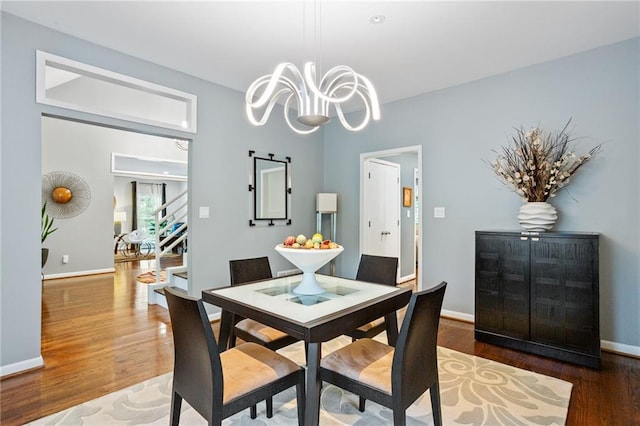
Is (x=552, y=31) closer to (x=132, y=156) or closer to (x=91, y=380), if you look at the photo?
(x=91, y=380)

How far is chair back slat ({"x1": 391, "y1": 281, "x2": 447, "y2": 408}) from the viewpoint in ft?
4.67

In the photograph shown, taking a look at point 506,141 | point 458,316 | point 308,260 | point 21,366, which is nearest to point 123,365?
point 21,366

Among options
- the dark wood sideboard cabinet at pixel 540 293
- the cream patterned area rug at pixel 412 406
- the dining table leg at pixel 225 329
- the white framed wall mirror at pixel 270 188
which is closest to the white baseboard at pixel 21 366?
the cream patterned area rug at pixel 412 406

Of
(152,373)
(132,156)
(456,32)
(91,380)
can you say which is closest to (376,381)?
(152,373)

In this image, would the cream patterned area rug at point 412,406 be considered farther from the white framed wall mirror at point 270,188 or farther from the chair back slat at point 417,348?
the white framed wall mirror at point 270,188

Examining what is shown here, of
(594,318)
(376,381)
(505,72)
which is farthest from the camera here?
(505,72)

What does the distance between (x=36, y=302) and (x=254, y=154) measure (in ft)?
8.39

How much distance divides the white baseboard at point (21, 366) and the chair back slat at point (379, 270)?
2595 mm

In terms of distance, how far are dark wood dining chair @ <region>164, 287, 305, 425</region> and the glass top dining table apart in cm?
17

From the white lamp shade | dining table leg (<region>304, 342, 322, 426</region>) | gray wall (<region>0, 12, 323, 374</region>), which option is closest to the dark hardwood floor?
gray wall (<region>0, 12, 323, 374</region>)

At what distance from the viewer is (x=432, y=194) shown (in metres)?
3.99

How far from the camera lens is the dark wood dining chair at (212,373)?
1.34 meters

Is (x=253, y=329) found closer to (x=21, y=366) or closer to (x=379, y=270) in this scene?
(x=379, y=270)

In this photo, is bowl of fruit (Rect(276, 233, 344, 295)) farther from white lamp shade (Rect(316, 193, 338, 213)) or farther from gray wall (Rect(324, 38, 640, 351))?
white lamp shade (Rect(316, 193, 338, 213))
